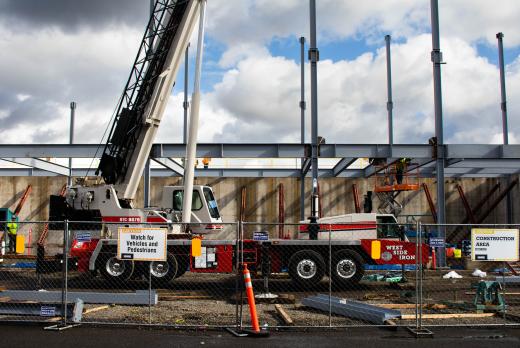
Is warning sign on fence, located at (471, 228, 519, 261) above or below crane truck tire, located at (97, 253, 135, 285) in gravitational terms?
above

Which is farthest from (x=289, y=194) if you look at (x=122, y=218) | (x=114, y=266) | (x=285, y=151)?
(x=114, y=266)

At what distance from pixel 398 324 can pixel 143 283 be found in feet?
28.2

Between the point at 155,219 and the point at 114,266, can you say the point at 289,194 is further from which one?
the point at 114,266

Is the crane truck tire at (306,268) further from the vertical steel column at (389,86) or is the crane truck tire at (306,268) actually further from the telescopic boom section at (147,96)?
the vertical steel column at (389,86)

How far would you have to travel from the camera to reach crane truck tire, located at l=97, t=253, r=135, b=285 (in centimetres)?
1532

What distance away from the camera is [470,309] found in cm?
1122

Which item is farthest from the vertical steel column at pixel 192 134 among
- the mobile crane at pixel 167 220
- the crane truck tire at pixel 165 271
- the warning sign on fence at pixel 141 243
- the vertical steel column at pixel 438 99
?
the vertical steel column at pixel 438 99

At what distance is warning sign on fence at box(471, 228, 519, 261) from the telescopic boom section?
1035cm

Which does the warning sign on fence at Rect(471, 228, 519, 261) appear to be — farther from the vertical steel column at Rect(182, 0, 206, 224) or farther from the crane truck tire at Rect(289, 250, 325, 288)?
the vertical steel column at Rect(182, 0, 206, 224)

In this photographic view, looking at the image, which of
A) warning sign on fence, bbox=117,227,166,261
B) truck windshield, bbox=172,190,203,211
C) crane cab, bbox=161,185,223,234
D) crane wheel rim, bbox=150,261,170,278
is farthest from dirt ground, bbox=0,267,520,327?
truck windshield, bbox=172,190,203,211

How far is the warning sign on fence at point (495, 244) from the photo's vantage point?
9.98 metres

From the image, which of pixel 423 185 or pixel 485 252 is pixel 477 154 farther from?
pixel 485 252

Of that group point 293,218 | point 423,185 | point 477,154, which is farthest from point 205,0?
point 423,185

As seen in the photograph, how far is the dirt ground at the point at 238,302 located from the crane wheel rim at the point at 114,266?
427 mm
